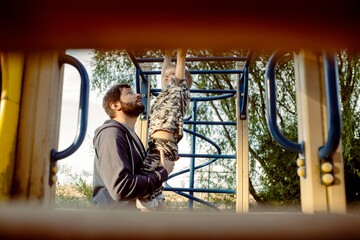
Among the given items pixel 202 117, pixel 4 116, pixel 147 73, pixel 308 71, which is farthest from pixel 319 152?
pixel 202 117

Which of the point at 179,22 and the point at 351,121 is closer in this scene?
the point at 179,22

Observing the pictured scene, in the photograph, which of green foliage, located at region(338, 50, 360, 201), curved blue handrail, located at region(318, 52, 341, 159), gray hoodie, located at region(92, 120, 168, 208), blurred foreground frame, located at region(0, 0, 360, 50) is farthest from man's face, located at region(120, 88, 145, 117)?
green foliage, located at region(338, 50, 360, 201)

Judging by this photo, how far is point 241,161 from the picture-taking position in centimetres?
252

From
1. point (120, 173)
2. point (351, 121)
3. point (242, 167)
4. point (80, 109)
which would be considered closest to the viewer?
point (80, 109)

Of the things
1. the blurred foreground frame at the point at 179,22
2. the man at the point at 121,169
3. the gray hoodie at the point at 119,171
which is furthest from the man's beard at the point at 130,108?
the blurred foreground frame at the point at 179,22

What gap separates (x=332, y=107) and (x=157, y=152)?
3.19ft

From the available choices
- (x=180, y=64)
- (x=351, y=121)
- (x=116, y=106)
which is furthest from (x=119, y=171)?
(x=351, y=121)

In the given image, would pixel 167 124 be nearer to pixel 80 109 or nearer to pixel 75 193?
pixel 80 109

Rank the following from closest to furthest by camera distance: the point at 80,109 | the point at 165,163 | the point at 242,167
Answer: the point at 80,109 → the point at 165,163 → the point at 242,167

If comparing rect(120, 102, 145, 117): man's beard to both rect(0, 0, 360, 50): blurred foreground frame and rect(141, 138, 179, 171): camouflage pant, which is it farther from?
rect(0, 0, 360, 50): blurred foreground frame

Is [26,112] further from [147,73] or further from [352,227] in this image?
[147,73]

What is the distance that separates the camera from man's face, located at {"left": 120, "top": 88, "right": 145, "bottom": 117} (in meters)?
1.77

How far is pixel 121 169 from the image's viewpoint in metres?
1.35

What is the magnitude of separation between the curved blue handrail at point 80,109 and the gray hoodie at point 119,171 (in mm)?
518
